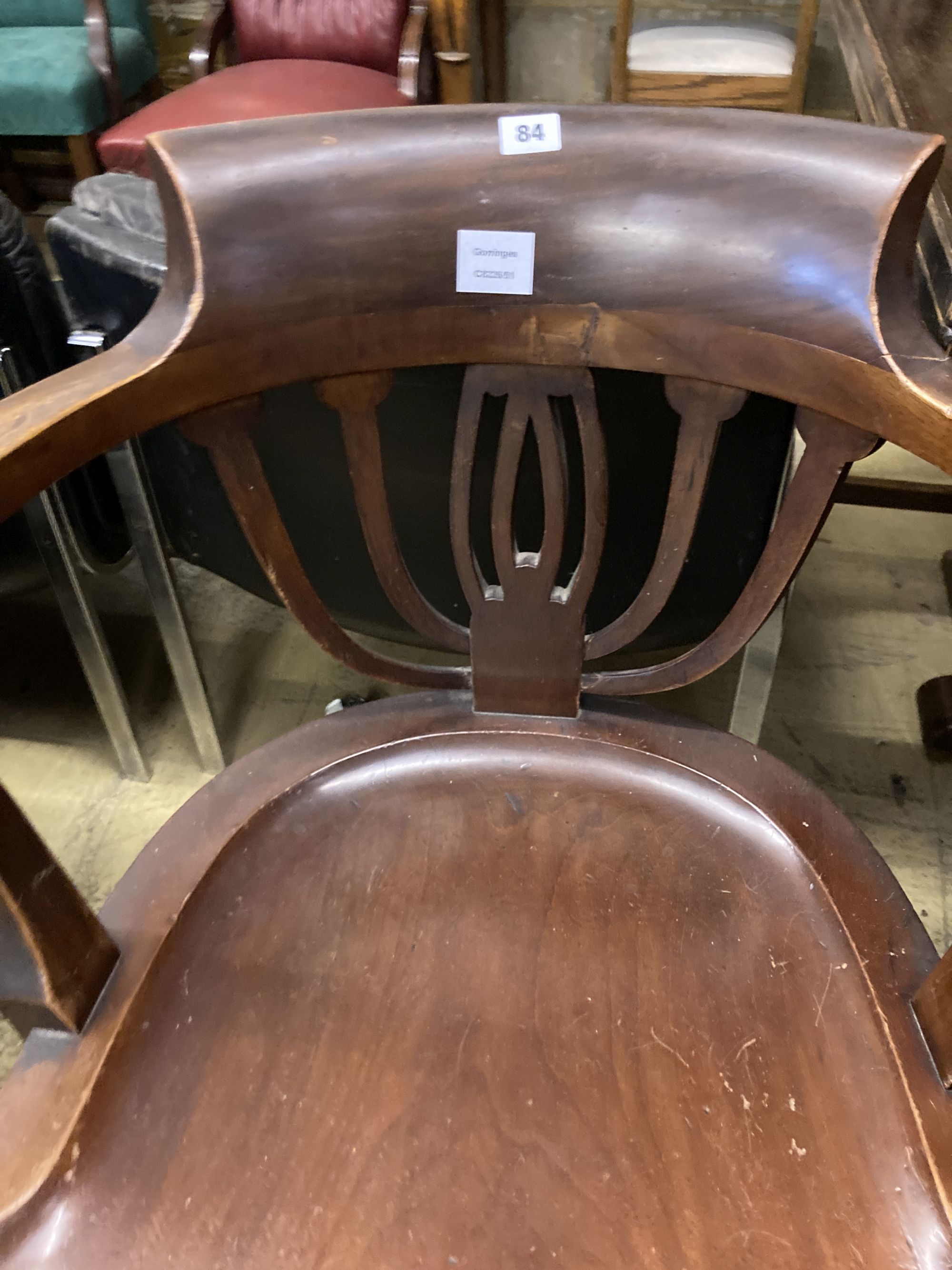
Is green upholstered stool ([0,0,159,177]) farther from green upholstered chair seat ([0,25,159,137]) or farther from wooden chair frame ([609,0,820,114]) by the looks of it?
wooden chair frame ([609,0,820,114])

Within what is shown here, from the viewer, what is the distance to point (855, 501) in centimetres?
142

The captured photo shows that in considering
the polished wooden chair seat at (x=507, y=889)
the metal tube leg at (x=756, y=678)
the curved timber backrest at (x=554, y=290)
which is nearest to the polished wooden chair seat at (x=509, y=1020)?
the polished wooden chair seat at (x=507, y=889)

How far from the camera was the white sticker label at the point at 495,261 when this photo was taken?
20.9 inches

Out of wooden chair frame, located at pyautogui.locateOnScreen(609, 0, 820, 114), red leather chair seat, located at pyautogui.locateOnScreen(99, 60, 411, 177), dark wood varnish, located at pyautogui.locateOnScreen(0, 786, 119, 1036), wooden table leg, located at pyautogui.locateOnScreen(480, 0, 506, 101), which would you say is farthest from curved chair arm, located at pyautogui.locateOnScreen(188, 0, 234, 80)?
dark wood varnish, located at pyautogui.locateOnScreen(0, 786, 119, 1036)

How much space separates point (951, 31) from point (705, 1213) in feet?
4.02

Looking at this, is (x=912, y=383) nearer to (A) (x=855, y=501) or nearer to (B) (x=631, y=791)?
(B) (x=631, y=791)

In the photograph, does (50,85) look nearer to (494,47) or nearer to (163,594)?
(494,47)

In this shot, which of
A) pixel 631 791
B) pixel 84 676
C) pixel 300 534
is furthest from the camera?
pixel 84 676

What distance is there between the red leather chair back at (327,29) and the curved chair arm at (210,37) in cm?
3

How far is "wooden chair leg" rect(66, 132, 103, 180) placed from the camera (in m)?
2.46

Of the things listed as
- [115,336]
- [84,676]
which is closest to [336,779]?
[115,336]

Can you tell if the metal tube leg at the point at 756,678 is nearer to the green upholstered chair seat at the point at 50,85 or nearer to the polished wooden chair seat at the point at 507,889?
the polished wooden chair seat at the point at 507,889

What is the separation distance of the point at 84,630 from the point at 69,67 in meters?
2.01

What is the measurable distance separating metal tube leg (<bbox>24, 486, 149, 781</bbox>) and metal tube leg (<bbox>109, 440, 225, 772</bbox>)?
7 cm
